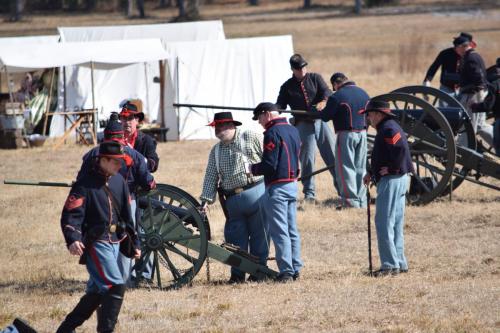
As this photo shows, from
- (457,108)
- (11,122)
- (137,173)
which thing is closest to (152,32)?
(11,122)

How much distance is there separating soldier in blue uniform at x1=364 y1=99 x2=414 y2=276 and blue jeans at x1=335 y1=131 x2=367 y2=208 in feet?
11.4

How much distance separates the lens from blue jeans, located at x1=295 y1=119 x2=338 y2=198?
13859mm

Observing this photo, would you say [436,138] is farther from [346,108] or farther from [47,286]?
[47,286]

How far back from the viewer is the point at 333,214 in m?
12.9

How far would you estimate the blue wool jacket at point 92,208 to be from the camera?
Answer: 6.91 metres

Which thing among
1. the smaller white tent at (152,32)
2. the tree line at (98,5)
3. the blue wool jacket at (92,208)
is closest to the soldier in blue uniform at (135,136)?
the blue wool jacket at (92,208)

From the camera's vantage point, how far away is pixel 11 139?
22.2 metres

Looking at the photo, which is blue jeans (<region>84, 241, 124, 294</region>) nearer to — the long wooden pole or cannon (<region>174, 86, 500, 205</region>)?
cannon (<region>174, 86, 500, 205</region>)

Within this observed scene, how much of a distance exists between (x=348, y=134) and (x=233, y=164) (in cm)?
383

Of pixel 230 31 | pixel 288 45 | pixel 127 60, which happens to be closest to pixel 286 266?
pixel 127 60

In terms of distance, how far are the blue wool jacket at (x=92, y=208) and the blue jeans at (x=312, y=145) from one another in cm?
684

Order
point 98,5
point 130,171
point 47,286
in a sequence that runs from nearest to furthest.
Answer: point 130,171, point 47,286, point 98,5

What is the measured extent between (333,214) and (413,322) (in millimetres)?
5589

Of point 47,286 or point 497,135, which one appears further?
point 497,135
